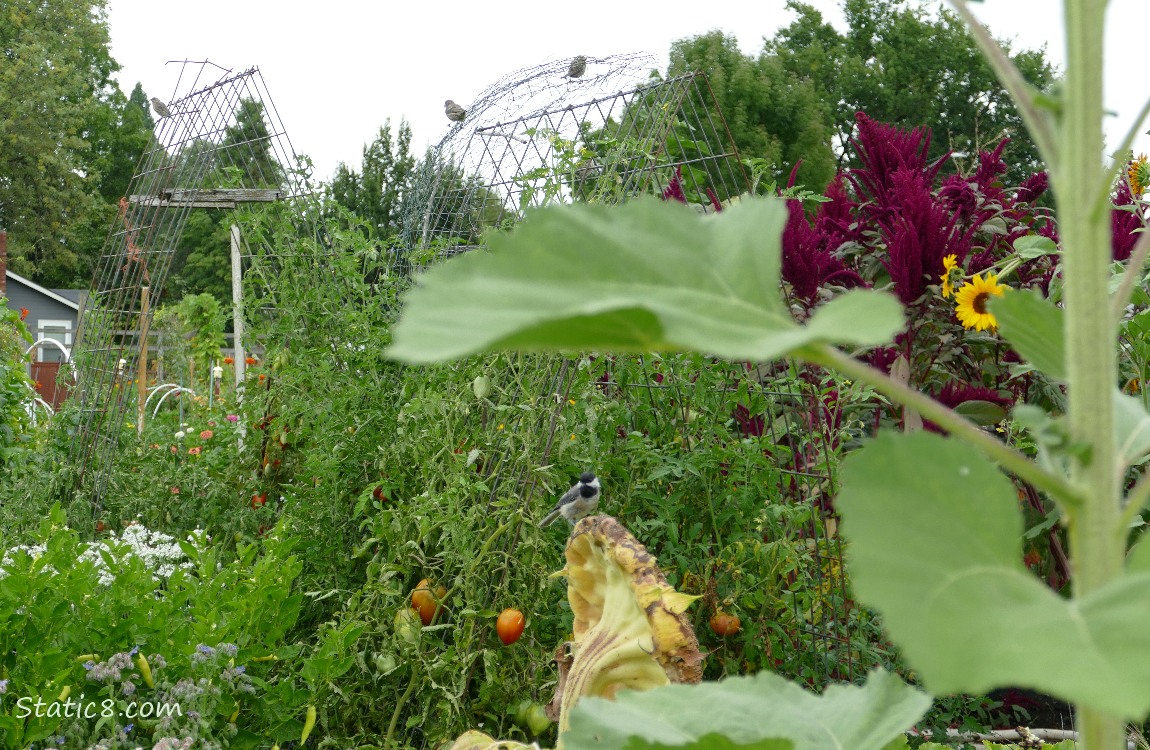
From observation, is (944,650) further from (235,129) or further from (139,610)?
(235,129)

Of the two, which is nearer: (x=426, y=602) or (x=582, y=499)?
(x=582, y=499)

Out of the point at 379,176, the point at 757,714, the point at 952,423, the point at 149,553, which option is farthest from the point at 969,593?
the point at 379,176

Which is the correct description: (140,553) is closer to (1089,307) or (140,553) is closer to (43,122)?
(1089,307)

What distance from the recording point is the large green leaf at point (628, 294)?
0.27m

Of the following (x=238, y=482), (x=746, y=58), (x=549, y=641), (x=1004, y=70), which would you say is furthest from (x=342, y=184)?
(x=1004, y=70)

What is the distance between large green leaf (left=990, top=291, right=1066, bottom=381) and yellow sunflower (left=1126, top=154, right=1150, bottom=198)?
2.64 m

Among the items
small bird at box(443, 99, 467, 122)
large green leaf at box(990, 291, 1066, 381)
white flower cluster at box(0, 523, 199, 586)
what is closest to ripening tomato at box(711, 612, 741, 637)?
white flower cluster at box(0, 523, 199, 586)

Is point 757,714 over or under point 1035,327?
under

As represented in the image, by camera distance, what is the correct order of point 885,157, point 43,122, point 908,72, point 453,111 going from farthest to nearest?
point 43,122, point 908,72, point 453,111, point 885,157

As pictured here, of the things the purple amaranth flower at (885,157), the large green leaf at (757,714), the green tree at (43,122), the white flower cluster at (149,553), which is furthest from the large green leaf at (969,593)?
the green tree at (43,122)

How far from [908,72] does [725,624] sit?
2372 cm

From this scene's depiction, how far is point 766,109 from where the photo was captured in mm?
18125

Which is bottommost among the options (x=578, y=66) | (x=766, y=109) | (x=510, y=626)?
(x=510, y=626)

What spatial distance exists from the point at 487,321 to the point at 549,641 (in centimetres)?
249
